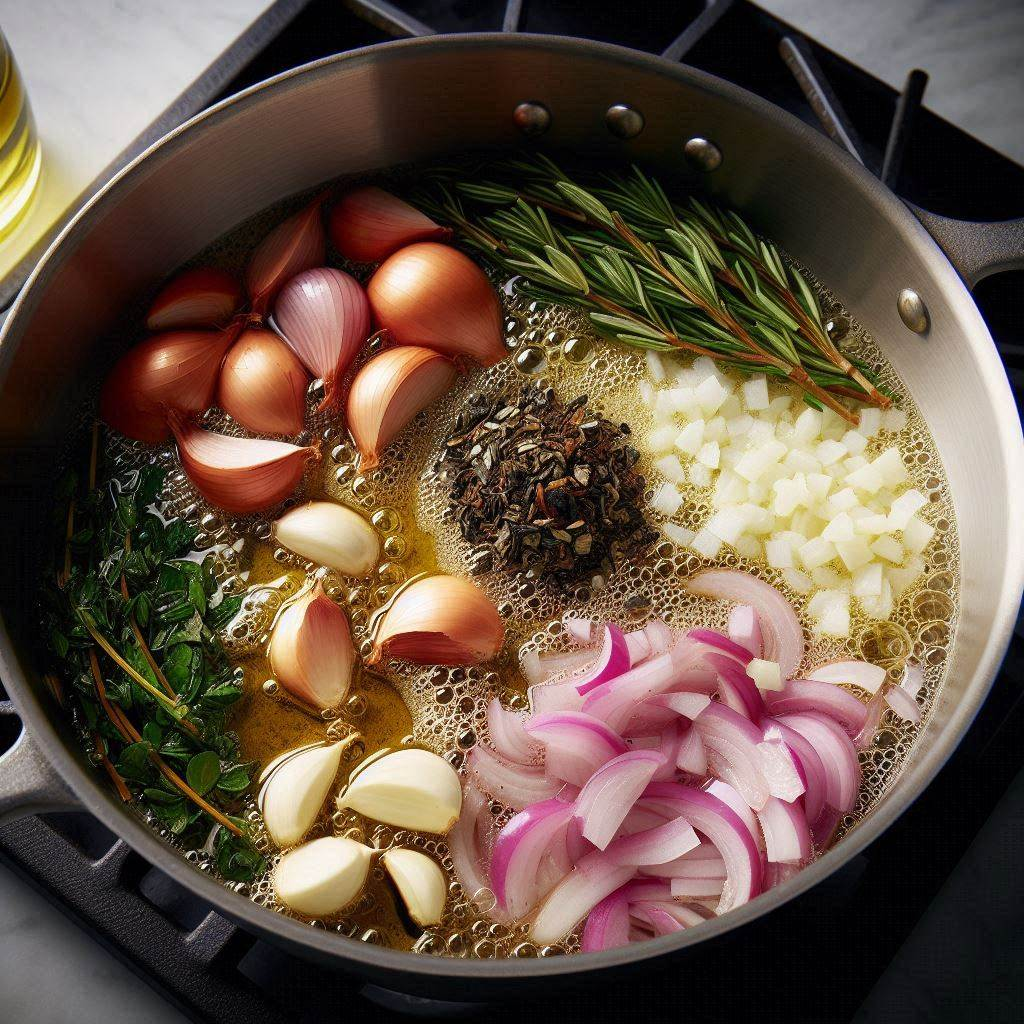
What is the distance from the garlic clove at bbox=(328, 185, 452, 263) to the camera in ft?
4.09

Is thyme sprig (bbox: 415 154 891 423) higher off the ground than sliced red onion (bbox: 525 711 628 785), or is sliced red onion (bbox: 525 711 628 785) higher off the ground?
thyme sprig (bbox: 415 154 891 423)

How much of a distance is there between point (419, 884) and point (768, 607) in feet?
1.57

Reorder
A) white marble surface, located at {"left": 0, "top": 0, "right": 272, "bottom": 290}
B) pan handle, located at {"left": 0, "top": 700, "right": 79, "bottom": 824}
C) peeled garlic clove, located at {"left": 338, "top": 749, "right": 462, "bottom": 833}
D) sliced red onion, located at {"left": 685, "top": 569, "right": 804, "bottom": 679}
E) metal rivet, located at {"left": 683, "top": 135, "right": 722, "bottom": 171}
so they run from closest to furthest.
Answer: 1. pan handle, located at {"left": 0, "top": 700, "right": 79, "bottom": 824}
2. peeled garlic clove, located at {"left": 338, "top": 749, "right": 462, "bottom": 833}
3. sliced red onion, located at {"left": 685, "top": 569, "right": 804, "bottom": 679}
4. metal rivet, located at {"left": 683, "top": 135, "right": 722, "bottom": 171}
5. white marble surface, located at {"left": 0, "top": 0, "right": 272, "bottom": 290}

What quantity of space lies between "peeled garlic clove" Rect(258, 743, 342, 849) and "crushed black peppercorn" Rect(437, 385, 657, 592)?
280 millimetres

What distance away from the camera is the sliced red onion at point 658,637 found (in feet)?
3.65

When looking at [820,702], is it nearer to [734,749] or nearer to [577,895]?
[734,749]

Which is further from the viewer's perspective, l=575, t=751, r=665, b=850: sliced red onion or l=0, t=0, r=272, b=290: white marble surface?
l=0, t=0, r=272, b=290: white marble surface

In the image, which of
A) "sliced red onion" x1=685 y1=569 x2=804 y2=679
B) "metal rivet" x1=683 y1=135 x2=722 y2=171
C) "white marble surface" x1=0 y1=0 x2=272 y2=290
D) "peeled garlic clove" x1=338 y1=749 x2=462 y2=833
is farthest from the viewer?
"white marble surface" x1=0 y1=0 x2=272 y2=290

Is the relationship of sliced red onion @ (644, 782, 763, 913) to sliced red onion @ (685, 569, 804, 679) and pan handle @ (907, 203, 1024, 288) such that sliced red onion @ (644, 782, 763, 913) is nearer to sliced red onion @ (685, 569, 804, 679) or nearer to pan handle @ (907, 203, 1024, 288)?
sliced red onion @ (685, 569, 804, 679)

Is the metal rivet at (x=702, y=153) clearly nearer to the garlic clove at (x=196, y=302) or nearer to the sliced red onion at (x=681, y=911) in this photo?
Answer: the garlic clove at (x=196, y=302)

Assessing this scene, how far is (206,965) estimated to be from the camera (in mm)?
1015

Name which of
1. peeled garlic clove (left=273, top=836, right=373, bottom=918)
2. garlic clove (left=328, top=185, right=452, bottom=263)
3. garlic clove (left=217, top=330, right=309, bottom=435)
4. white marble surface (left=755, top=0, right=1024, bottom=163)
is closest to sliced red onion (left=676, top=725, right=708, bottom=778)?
peeled garlic clove (left=273, top=836, right=373, bottom=918)

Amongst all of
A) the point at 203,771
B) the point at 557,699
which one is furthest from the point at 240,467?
the point at 557,699

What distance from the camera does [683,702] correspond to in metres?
1.04
